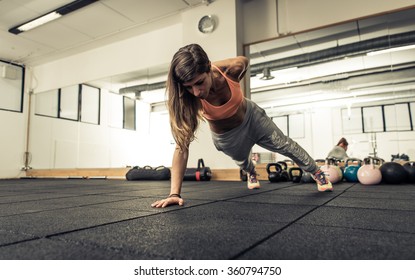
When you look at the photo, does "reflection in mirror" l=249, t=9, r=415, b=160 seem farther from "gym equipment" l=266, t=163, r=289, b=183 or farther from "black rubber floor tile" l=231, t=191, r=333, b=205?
"black rubber floor tile" l=231, t=191, r=333, b=205

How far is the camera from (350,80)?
222 inches

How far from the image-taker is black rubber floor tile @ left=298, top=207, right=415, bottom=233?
3.53 ft

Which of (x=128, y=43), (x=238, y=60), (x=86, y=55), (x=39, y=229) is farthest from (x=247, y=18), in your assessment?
(x=39, y=229)

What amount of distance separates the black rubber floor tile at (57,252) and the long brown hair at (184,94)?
0.84 meters

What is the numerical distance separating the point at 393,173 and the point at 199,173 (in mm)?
2561

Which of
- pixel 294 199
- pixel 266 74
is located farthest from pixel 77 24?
pixel 294 199

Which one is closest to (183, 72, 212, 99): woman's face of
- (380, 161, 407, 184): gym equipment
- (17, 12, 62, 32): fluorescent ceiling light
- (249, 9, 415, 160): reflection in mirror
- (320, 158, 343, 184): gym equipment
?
(320, 158, 343, 184): gym equipment

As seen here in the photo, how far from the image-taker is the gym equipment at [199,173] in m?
4.30

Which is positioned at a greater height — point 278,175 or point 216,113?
point 216,113

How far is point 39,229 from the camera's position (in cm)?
108

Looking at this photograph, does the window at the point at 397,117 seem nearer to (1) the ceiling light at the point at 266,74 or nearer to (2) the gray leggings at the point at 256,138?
(1) the ceiling light at the point at 266,74

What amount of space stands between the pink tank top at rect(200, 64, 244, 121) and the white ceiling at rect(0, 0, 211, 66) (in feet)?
10.9

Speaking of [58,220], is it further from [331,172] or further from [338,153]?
[338,153]
